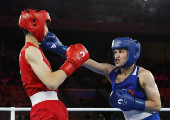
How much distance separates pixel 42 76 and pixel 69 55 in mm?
272

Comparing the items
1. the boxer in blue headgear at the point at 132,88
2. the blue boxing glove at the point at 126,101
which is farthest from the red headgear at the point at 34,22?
the blue boxing glove at the point at 126,101

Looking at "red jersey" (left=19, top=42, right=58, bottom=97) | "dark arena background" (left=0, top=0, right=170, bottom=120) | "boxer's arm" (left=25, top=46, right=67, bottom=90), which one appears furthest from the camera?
"dark arena background" (left=0, top=0, right=170, bottom=120)

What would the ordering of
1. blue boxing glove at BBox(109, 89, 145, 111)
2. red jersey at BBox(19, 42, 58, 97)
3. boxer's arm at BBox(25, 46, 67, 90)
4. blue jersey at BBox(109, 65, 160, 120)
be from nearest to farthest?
boxer's arm at BBox(25, 46, 67, 90)
red jersey at BBox(19, 42, 58, 97)
blue boxing glove at BBox(109, 89, 145, 111)
blue jersey at BBox(109, 65, 160, 120)

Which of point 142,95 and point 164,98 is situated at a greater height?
point 142,95

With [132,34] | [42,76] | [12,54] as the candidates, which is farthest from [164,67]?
[42,76]

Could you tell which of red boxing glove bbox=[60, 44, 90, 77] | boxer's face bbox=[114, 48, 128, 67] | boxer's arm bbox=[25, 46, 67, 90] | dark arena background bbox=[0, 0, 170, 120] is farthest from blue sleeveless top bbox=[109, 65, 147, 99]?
dark arena background bbox=[0, 0, 170, 120]

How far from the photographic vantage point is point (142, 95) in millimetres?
1845

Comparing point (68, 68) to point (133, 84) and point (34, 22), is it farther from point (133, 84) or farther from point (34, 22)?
point (133, 84)

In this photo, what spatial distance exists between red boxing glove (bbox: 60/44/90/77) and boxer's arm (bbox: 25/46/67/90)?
0.05 metres

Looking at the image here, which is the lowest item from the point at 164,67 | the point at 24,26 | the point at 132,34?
the point at 164,67

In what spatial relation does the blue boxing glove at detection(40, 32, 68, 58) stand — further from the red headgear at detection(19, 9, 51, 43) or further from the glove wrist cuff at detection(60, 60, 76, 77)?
the glove wrist cuff at detection(60, 60, 76, 77)

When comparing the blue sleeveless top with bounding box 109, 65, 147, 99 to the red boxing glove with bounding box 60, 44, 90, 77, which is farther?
the blue sleeveless top with bounding box 109, 65, 147, 99

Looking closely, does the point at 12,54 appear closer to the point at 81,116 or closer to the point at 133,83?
the point at 81,116

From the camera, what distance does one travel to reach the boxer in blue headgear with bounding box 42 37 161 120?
1.75 metres
